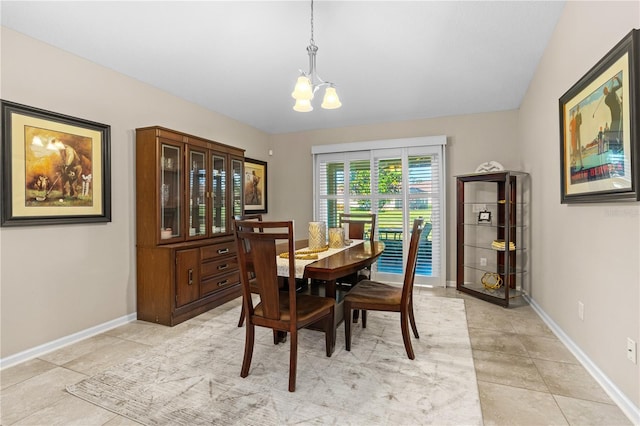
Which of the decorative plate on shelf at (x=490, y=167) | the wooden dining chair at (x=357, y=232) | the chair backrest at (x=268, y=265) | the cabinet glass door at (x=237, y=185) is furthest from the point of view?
the cabinet glass door at (x=237, y=185)

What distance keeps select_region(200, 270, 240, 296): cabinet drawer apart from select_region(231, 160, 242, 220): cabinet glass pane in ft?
2.77

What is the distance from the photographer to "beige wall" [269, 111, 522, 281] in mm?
4238

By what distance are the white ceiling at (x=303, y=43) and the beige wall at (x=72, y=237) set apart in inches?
A: 6.4

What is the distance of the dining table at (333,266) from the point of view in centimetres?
203

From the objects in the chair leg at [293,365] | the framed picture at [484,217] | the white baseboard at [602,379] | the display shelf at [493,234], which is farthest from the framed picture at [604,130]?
the chair leg at [293,365]

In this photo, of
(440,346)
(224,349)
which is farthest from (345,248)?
(224,349)

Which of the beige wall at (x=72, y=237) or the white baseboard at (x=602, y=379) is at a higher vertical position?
the beige wall at (x=72, y=237)

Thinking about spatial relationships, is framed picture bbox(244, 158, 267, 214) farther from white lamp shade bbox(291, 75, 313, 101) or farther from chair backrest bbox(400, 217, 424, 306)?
chair backrest bbox(400, 217, 424, 306)

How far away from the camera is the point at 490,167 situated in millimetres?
3971

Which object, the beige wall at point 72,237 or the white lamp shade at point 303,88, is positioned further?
the beige wall at point 72,237

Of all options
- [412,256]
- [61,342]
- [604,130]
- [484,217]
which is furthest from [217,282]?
[604,130]

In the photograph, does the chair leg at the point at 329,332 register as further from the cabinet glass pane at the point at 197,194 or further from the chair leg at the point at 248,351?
the cabinet glass pane at the point at 197,194

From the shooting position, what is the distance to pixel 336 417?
166 cm

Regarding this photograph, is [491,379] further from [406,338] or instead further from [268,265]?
[268,265]
